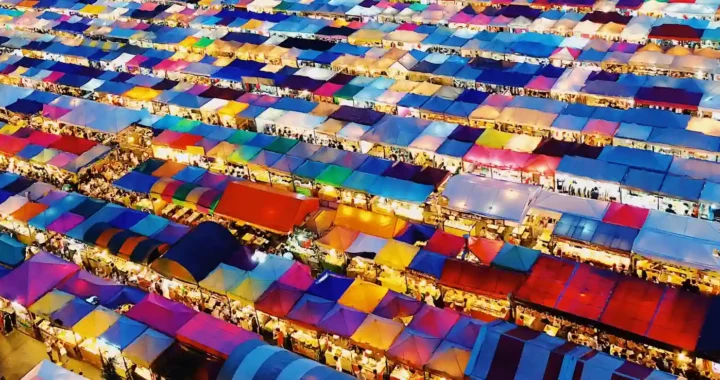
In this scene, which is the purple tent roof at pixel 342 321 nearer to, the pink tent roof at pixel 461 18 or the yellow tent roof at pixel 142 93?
the yellow tent roof at pixel 142 93

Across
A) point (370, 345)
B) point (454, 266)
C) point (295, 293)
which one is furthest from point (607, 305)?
point (295, 293)

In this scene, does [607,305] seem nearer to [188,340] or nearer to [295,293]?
[295,293]

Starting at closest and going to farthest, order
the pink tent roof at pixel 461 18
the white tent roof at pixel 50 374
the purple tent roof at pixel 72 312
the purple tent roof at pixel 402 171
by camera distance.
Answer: the white tent roof at pixel 50 374 < the purple tent roof at pixel 72 312 < the purple tent roof at pixel 402 171 < the pink tent roof at pixel 461 18

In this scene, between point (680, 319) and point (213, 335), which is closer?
point (680, 319)

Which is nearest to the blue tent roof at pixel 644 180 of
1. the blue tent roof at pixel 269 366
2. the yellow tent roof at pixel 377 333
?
the yellow tent roof at pixel 377 333

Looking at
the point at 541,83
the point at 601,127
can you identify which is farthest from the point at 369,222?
the point at 541,83

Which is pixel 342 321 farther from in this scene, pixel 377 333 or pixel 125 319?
pixel 125 319
